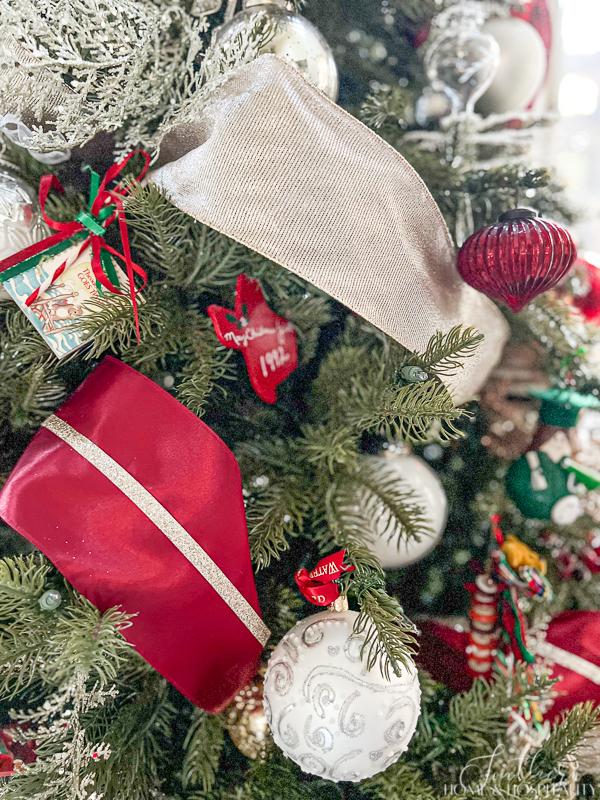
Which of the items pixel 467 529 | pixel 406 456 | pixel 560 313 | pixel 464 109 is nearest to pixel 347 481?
pixel 406 456

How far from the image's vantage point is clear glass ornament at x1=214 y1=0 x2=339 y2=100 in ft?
1.72

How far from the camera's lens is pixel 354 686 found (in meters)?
0.46

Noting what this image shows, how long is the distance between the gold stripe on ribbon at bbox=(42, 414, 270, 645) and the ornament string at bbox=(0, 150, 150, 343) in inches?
3.7

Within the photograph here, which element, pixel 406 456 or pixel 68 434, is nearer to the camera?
pixel 68 434

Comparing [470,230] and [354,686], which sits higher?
[470,230]

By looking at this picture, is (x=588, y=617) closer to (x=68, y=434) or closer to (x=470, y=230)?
(x=470, y=230)

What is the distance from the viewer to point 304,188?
18.8 inches

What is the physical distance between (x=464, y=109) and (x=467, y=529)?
522mm

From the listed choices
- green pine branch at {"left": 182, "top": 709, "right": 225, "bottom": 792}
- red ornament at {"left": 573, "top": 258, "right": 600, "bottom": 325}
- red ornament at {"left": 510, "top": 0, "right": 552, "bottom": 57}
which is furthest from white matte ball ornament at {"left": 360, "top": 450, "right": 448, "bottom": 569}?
red ornament at {"left": 510, "top": 0, "right": 552, "bottom": 57}

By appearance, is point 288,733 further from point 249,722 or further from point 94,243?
point 94,243

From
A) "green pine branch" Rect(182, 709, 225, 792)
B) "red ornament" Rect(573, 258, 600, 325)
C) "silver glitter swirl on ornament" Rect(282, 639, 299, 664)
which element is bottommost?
"green pine branch" Rect(182, 709, 225, 792)

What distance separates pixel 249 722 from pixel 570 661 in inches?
13.7

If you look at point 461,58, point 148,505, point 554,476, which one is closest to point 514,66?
point 461,58

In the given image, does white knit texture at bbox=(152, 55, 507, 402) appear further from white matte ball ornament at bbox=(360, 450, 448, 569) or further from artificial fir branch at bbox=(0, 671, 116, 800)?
artificial fir branch at bbox=(0, 671, 116, 800)
